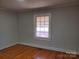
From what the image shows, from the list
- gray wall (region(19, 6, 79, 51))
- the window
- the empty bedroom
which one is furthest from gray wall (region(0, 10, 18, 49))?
the window

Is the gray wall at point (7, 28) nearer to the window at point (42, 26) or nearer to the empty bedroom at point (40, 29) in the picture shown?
the empty bedroom at point (40, 29)

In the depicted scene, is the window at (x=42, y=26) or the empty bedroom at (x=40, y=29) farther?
the window at (x=42, y=26)

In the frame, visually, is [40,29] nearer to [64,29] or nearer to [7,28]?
[64,29]

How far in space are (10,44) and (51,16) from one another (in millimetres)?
2716

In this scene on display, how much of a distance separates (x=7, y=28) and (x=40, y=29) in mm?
1768

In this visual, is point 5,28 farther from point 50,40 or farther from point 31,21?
point 50,40

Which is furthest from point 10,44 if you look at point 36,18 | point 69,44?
point 69,44

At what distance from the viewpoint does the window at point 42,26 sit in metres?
3.67

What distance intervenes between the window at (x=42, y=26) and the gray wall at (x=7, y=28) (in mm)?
1379

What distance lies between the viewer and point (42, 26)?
12.6 ft

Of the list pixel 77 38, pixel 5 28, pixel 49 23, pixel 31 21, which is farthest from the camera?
pixel 31 21

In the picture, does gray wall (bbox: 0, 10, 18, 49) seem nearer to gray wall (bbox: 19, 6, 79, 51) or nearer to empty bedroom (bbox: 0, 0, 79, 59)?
empty bedroom (bbox: 0, 0, 79, 59)

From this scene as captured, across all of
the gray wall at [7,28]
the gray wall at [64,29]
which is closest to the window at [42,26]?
the gray wall at [64,29]

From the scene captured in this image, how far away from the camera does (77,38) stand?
9.86 ft
